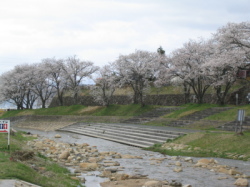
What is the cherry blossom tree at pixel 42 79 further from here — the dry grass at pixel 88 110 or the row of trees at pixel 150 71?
the dry grass at pixel 88 110

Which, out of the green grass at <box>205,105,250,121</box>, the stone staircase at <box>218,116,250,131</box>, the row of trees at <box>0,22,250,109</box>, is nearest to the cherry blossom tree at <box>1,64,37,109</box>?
the row of trees at <box>0,22,250,109</box>

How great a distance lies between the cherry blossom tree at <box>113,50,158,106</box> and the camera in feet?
171

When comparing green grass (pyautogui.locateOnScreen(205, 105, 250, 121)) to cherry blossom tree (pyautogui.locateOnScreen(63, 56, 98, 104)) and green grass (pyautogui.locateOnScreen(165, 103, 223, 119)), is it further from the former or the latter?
cherry blossom tree (pyautogui.locateOnScreen(63, 56, 98, 104))

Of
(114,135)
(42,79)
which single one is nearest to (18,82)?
(42,79)

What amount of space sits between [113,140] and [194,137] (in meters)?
9.80

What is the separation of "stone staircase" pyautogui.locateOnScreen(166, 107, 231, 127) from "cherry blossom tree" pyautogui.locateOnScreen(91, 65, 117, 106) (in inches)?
→ 831

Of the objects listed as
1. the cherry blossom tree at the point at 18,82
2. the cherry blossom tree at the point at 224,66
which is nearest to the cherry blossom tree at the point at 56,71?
the cherry blossom tree at the point at 18,82

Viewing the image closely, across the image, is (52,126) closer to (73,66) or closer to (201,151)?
(73,66)

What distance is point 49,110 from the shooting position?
66000 millimetres

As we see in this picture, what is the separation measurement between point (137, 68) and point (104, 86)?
1081 centimetres

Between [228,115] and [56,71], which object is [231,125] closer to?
[228,115]

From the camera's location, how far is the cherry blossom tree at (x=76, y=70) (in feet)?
214

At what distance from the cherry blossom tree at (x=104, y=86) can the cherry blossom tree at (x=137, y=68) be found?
11.4ft

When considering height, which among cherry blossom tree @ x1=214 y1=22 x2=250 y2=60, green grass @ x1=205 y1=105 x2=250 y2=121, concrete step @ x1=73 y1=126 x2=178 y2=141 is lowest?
concrete step @ x1=73 y1=126 x2=178 y2=141
